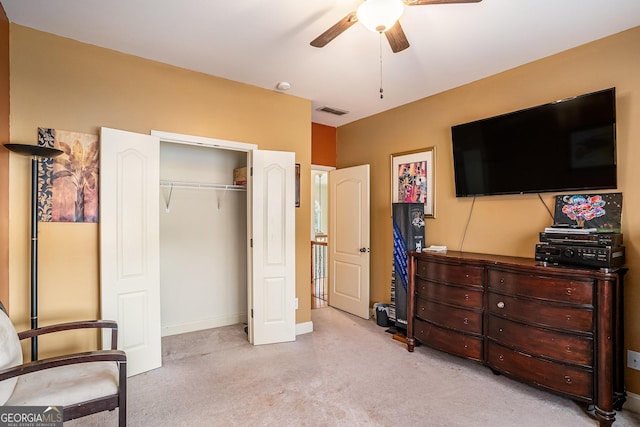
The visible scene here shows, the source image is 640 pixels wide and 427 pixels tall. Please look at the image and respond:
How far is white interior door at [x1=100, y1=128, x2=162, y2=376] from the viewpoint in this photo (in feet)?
8.79

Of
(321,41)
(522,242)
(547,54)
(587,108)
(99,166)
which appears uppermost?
(547,54)

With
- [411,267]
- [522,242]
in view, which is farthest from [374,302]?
[522,242]

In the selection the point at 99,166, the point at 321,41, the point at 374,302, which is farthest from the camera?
the point at 374,302

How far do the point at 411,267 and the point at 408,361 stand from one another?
898 mm

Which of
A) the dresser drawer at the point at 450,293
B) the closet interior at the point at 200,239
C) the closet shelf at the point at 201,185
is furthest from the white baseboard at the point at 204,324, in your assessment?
the dresser drawer at the point at 450,293

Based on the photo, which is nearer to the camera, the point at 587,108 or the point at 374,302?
the point at 587,108

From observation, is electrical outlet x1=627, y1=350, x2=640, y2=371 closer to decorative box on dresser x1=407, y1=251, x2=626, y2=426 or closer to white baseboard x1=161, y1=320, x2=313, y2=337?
decorative box on dresser x1=407, y1=251, x2=626, y2=426

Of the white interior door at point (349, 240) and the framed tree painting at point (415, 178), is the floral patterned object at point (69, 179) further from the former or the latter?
the framed tree painting at point (415, 178)

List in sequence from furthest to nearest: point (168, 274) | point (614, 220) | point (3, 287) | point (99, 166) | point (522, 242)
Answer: point (168, 274)
point (522, 242)
point (99, 166)
point (614, 220)
point (3, 287)

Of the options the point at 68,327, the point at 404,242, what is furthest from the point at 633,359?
the point at 68,327

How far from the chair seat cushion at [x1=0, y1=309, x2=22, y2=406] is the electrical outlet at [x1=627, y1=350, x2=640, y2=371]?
387cm

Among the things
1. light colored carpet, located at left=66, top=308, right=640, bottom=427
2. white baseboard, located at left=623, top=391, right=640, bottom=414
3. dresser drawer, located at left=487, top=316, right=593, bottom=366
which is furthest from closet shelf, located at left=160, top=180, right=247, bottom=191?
white baseboard, located at left=623, top=391, right=640, bottom=414

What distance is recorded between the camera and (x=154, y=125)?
9.95 feet

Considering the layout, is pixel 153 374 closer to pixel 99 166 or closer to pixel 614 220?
pixel 99 166
